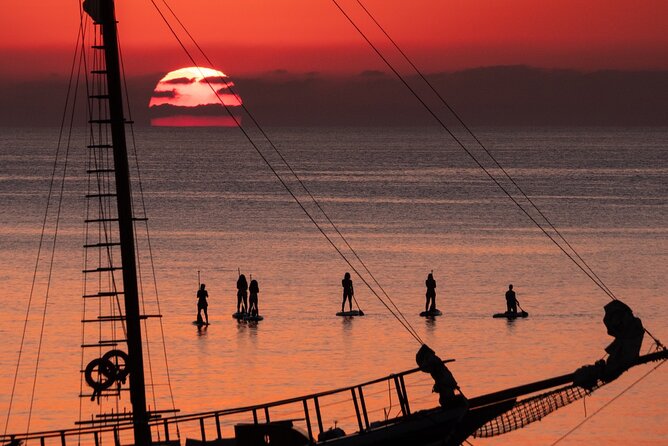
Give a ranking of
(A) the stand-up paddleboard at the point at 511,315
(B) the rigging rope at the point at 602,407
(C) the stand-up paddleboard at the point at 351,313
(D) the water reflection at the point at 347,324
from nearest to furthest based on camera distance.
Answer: (B) the rigging rope at the point at 602,407 < (D) the water reflection at the point at 347,324 < (A) the stand-up paddleboard at the point at 511,315 < (C) the stand-up paddleboard at the point at 351,313

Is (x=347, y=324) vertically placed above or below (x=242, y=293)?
below

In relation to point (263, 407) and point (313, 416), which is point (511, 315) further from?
point (263, 407)

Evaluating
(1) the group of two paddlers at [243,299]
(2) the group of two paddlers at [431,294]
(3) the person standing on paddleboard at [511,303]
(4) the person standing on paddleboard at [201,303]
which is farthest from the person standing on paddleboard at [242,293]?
(3) the person standing on paddleboard at [511,303]

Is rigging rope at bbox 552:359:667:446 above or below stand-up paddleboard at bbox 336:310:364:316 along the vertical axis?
below

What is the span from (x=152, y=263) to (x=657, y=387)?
48.0m

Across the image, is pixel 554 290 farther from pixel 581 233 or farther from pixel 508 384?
pixel 581 233

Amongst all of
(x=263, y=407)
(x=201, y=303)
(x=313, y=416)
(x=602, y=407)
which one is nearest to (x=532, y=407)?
(x=263, y=407)

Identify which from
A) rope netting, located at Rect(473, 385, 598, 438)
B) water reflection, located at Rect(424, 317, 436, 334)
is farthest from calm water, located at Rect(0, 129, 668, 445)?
rope netting, located at Rect(473, 385, 598, 438)

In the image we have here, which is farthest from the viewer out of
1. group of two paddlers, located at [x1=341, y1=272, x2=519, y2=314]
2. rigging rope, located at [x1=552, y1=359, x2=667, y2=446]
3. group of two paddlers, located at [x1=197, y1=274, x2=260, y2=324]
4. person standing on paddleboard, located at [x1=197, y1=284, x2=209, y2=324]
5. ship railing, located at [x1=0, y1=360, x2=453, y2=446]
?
group of two paddlers, located at [x1=341, y1=272, x2=519, y2=314]

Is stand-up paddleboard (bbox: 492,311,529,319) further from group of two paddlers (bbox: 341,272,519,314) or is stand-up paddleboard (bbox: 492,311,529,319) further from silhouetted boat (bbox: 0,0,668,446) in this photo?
silhouetted boat (bbox: 0,0,668,446)

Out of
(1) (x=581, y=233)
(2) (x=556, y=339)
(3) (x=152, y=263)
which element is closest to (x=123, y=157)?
(2) (x=556, y=339)

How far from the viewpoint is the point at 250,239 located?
111 metres

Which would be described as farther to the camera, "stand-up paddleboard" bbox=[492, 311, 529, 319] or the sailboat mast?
"stand-up paddleboard" bbox=[492, 311, 529, 319]

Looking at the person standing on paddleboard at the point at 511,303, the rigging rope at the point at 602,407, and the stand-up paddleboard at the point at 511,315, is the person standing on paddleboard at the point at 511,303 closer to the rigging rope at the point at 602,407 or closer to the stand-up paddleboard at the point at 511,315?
the stand-up paddleboard at the point at 511,315
